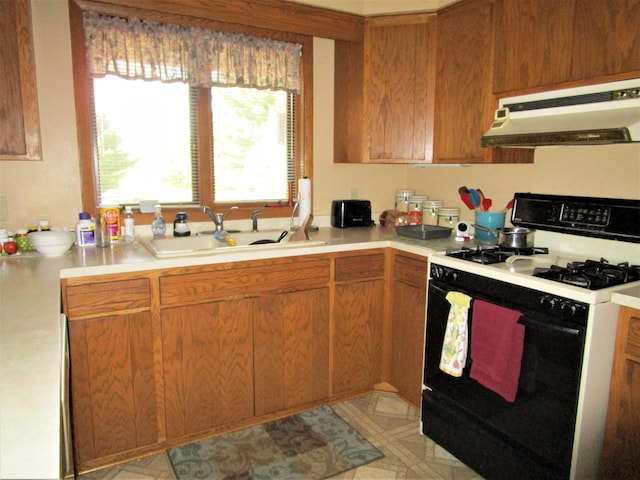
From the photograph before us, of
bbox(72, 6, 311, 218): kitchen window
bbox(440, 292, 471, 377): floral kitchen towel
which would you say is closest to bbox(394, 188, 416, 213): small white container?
bbox(72, 6, 311, 218): kitchen window

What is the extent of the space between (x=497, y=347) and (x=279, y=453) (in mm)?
Result: 1112

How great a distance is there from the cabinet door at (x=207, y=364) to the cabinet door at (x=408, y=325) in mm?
803

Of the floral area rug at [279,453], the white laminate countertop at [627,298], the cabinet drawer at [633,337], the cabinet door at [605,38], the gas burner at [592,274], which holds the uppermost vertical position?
the cabinet door at [605,38]

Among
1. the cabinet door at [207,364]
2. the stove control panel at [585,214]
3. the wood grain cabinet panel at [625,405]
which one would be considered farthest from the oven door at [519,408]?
the cabinet door at [207,364]

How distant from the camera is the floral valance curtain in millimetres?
2389

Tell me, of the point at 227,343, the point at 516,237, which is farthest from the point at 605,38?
the point at 227,343

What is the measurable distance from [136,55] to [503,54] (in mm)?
1881

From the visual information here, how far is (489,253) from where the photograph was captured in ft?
6.85

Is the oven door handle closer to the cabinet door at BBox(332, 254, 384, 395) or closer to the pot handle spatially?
the pot handle

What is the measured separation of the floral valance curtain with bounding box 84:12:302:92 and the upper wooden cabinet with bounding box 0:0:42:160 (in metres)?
0.46

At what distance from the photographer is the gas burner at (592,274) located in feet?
5.30

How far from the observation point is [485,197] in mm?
2721

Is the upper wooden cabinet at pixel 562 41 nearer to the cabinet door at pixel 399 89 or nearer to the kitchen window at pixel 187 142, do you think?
the cabinet door at pixel 399 89

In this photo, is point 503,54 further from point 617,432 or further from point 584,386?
point 617,432
